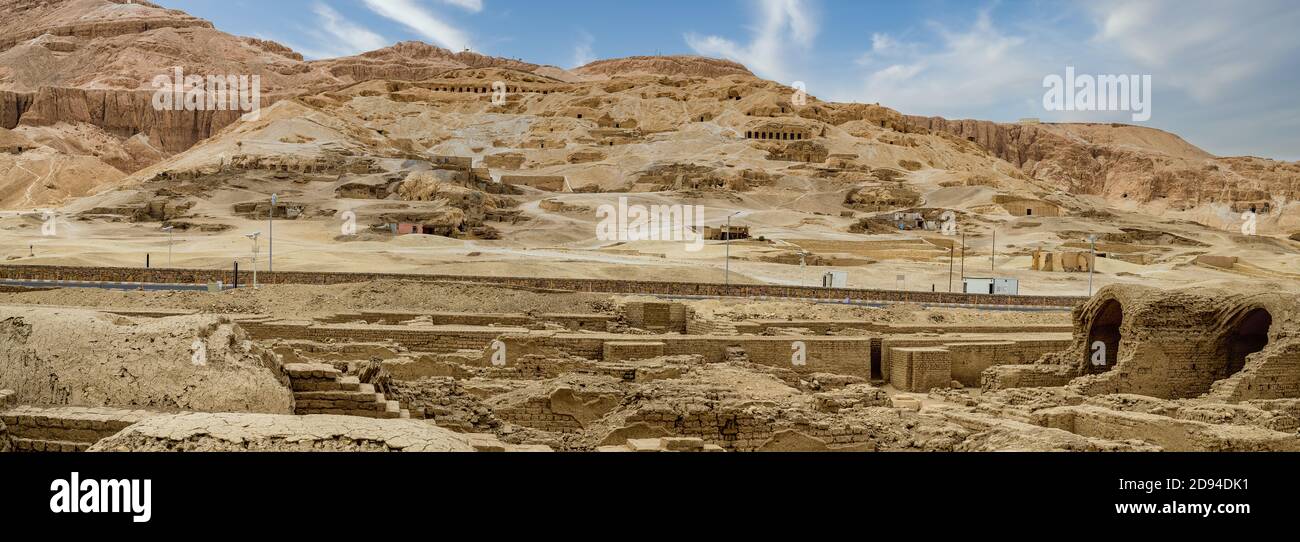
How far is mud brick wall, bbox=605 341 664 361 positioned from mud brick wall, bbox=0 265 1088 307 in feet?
35.0

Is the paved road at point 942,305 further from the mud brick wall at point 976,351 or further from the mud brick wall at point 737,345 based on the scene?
the mud brick wall at point 737,345

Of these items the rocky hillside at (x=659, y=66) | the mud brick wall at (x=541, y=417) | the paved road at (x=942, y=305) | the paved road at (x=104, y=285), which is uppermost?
the rocky hillside at (x=659, y=66)

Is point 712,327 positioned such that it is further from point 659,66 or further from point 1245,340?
point 659,66

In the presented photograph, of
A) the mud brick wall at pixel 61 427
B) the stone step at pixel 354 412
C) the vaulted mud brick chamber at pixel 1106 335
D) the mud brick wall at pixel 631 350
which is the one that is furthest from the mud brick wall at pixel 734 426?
the vaulted mud brick chamber at pixel 1106 335

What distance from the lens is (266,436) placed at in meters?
5.13

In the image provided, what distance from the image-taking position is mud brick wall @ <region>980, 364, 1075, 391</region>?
13.6 m

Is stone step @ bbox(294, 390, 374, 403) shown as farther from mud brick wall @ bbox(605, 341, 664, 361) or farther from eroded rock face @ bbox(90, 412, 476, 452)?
mud brick wall @ bbox(605, 341, 664, 361)

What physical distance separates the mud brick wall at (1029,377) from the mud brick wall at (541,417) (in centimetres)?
745

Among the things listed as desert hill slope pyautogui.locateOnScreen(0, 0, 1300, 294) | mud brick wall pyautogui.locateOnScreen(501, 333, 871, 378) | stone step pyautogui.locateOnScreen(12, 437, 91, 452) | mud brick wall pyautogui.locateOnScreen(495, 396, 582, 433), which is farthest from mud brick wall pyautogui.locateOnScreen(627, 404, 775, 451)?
desert hill slope pyautogui.locateOnScreen(0, 0, 1300, 294)

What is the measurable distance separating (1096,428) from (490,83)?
105 m

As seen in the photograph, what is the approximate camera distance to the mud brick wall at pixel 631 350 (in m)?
13.1

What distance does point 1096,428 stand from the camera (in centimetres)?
927
